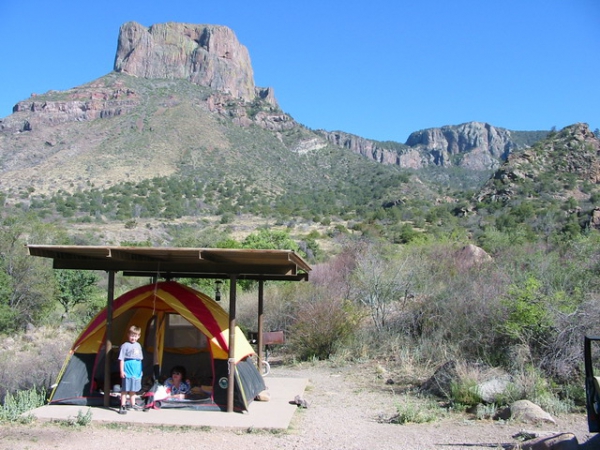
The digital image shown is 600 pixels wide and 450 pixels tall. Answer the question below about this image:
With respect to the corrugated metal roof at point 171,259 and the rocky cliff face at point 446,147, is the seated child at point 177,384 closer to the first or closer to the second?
the corrugated metal roof at point 171,259

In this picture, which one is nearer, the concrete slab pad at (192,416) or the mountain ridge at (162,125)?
the concrete slab pad at (192,416)

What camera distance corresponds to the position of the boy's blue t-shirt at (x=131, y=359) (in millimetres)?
8938

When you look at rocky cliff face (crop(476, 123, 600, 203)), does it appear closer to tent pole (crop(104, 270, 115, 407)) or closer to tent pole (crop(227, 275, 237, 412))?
tent pole (crop(227, 275, 237, 412))

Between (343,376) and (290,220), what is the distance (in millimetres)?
35638

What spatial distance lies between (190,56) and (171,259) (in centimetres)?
8440

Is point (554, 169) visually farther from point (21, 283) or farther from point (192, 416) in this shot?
point (192, 416)

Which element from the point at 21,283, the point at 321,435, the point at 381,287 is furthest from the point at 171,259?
the point at 21,283

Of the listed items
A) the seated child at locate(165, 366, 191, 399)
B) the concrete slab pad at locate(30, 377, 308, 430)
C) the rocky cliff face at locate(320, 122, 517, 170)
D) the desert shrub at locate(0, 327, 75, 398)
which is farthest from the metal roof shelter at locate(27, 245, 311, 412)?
the rocky cliff face at locate(320, 122, 517, 170)

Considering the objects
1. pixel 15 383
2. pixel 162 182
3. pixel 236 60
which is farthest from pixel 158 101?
pixel 15 383

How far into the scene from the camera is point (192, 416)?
901 cm

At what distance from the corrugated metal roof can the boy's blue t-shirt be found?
4.35ft

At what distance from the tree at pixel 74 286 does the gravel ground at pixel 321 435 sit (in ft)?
57.7

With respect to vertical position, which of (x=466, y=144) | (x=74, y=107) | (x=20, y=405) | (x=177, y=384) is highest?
(x=466, y=144)

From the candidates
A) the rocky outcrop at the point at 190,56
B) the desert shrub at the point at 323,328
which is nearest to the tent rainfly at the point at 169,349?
the desert shrub at the point at 323,328
